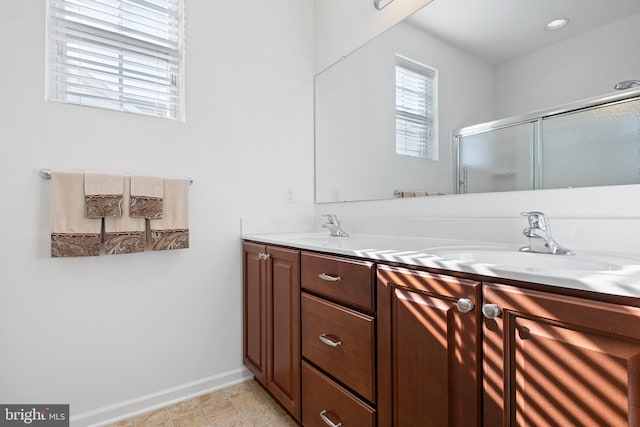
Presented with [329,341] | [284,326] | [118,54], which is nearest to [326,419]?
[329,341]

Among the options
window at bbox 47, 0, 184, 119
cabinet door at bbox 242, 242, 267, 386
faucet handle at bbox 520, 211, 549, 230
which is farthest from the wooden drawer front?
window at bbox 47, 0, 184, 119

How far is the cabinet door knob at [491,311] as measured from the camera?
702 millimetres

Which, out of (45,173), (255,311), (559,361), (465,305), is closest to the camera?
(559,361)

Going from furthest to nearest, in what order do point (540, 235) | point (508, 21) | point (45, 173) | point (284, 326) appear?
1. point (284, 326)
2. point (45, 173)
3. point (508, 21)
4. point (540, 235)

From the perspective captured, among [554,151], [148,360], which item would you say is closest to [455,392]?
[554,151]

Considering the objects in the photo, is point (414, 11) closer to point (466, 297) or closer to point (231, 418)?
point (466, 297)

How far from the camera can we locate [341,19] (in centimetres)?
206

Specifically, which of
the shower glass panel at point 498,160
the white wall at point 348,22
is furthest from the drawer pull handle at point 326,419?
the white wall at point 348,22

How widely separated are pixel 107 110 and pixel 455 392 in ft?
6.08

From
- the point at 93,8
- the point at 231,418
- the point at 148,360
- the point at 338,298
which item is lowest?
the point at 231,418

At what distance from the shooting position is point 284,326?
1.49 metres

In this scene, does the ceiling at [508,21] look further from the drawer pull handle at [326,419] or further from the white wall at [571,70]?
the drawer pull handle at [326,419]
